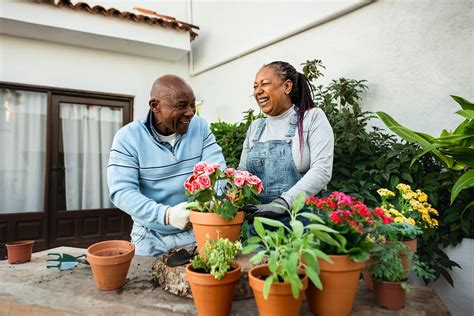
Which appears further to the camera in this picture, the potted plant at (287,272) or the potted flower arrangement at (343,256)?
the potted flower arrangement at (343,256)

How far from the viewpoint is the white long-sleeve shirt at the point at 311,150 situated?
5.16 feet

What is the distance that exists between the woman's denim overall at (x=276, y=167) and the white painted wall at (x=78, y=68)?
174 inches

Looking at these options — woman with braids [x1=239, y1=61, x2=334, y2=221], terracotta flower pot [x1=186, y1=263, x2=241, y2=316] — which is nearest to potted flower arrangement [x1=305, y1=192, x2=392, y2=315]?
terracotta flower pot [x1=186, y1=263, x2=241, y2=316]

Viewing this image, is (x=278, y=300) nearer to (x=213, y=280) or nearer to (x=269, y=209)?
(x=213, y=280)

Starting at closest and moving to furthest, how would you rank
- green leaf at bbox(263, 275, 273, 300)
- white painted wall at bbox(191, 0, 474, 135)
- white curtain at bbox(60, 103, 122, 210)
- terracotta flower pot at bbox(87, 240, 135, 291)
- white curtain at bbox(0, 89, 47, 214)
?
green leaf at bbox(263, 275, 273, 300) < terracotta flower pot at bbox(87, 240, 135, 291) < white painted wall at bbox(191, 0, 474, 135) < white curtain at bbox(0, 89, 47, 214) < white curtain at bbox(60, 103, 122, 210)

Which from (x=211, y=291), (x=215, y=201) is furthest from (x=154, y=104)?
(x=211, y=291)

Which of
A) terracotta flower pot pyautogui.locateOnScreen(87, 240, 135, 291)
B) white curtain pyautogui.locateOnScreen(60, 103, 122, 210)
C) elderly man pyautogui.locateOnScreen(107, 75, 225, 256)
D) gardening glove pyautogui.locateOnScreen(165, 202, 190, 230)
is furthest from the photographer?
white curtain pyautogui.locateOnScreen(60, 103, 122, 210)

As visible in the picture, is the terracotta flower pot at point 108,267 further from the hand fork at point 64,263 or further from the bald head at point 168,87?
the bald head at point 168,87

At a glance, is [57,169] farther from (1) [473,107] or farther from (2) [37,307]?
(1) [473,107]

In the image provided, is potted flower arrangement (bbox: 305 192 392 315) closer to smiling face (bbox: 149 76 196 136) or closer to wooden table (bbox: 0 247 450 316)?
wooden table (bbox: 0 247 450 316)

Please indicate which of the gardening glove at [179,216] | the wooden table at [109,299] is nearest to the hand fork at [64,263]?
the wooden table at [109,299]

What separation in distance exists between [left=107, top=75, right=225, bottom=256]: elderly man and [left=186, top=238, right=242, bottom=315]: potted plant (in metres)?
0.53

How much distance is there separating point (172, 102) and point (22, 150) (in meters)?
4.58

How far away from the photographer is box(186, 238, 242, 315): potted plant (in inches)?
35.8
